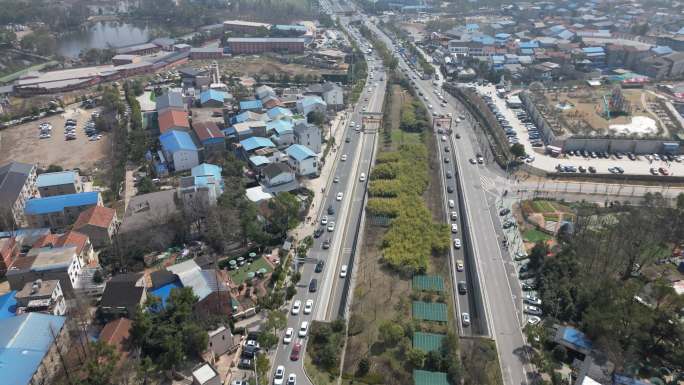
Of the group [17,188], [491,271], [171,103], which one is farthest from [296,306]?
[171,103]

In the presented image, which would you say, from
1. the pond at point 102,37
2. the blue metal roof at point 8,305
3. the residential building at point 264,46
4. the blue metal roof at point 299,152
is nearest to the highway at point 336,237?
the blue metal roof at point 299,152

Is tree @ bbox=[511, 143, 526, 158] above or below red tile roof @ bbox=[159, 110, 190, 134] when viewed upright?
below

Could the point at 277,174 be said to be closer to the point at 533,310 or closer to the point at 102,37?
the point at 533,310

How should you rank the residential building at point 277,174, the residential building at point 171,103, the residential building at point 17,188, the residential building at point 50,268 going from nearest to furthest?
the residential building at point 50,268 → the residential building at point 17,188 → the residential building at point 277,174 → the residential building at point 171,103

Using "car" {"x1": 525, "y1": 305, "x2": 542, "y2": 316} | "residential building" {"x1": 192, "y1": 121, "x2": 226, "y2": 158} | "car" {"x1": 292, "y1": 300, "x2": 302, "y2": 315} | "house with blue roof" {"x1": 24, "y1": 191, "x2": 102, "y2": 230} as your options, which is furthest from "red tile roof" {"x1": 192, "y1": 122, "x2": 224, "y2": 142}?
"car" {"x1": 525, "y1": 305, "x2": 542, "y2": 316}

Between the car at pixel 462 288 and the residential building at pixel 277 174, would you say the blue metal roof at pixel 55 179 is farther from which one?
the car at pixel 462 288

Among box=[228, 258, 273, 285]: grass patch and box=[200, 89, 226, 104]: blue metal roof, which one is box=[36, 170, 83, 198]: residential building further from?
box=[200, 89, 226, 104]: blue metal roof

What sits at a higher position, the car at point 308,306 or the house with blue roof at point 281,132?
the house with blue roof at point 281,132
